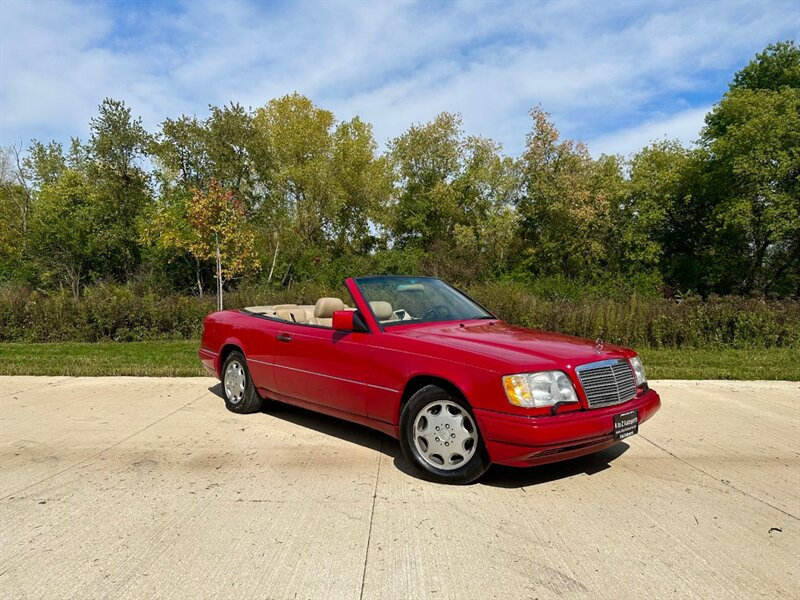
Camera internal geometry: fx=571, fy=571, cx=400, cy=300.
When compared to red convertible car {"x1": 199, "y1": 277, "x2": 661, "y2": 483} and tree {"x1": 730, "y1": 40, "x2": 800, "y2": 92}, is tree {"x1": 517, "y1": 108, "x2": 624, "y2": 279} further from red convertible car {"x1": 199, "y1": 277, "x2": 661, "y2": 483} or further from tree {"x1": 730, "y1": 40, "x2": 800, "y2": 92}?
red convertible car {"x1": 199, "y1": 277, "x2": 661, "y2": 483}

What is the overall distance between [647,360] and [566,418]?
7952mm

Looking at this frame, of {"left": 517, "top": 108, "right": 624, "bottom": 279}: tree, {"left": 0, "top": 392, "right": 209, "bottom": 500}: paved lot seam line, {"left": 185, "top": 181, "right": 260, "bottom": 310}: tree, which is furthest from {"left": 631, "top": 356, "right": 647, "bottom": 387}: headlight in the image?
{"left": 517, "top": 108, "right": 624, "bottom": 279}: tree

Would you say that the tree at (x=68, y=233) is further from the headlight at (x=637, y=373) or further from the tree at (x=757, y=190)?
the tree at (x=757, y=190)

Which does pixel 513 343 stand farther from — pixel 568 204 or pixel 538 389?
pixel 568 204

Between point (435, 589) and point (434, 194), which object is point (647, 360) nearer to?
point (435, 589)

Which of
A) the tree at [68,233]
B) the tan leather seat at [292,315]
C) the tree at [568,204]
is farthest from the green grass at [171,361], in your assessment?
the tree at [568,204]

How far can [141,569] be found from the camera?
9.63 feet

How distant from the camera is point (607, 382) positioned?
4.11 metres

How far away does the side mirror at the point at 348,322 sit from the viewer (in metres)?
4.87

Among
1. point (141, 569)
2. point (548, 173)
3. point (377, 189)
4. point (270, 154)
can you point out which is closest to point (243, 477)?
point (141, 569)

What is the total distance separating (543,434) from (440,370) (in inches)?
32.9

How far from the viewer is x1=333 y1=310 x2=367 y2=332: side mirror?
16.0 ft

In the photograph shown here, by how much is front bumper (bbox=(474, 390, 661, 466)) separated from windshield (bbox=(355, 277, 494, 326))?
4.68 ft

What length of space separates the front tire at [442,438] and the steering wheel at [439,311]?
111 centimetres
